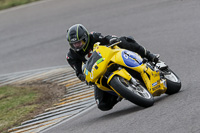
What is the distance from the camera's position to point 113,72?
6.60 m

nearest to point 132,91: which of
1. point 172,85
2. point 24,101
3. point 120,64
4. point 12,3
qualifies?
point 120,64

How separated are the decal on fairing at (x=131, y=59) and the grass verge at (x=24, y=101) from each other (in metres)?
2.75

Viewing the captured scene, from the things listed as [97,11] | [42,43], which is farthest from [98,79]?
[97,11]

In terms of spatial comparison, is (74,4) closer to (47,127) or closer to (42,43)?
(42,43)

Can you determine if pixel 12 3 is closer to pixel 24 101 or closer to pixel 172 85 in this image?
pixel 24 101

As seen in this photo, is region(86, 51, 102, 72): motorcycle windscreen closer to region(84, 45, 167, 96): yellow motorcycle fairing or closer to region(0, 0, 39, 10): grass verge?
region(84, 45, 167, 96): yellow motorcycle fairing

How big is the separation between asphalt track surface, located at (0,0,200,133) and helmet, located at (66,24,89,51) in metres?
1.22

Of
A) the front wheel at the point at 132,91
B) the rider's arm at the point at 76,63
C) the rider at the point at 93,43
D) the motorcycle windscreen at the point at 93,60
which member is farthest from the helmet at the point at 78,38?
the front wheel at the point at 132,91

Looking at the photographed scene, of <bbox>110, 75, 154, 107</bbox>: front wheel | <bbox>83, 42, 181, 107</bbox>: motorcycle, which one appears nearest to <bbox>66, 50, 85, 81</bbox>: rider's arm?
<bbox>83, 42, 181, 107</bbox>: motorcycle

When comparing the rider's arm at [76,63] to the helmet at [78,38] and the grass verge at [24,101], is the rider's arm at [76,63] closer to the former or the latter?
the helmet at [78,38]

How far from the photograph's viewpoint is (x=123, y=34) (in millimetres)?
13156

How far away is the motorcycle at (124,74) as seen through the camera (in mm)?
6441

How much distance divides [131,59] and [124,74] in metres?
0.46

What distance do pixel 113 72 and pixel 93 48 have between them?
1.05m
